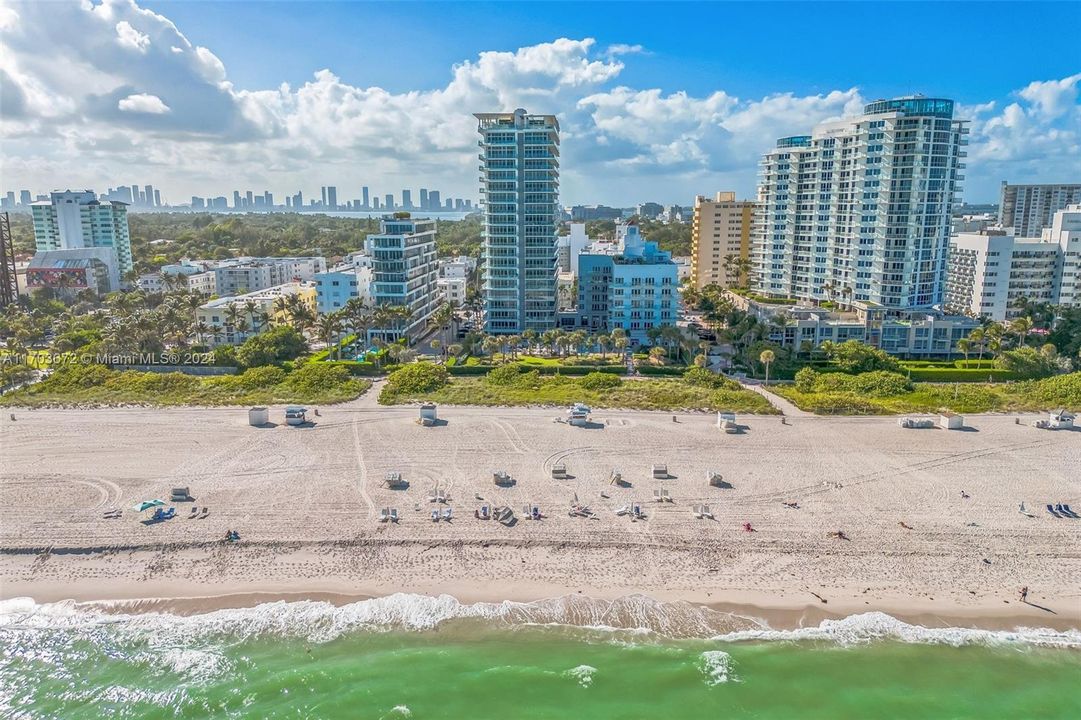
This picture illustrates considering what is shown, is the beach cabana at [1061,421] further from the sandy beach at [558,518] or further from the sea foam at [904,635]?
the sea foam at [904,635]

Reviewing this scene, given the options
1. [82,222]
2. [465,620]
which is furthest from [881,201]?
[82,222]

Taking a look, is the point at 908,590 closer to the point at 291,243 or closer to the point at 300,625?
the point at 300,625

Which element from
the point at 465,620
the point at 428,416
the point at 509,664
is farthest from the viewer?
the point at 428,416

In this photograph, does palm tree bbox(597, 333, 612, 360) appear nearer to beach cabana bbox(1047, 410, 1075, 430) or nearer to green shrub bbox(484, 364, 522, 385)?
green shrub bbox(484, 364, 522, 385)

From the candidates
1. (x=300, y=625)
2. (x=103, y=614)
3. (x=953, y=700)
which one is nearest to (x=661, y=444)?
(x=953, y=700)

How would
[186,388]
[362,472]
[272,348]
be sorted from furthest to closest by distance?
1. [272,348]
2. [186,388]
3. [362,472]

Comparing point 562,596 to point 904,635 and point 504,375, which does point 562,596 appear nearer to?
point 904,635

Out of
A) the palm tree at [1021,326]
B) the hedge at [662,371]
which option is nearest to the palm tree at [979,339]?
the palm tree at [1021,326]
